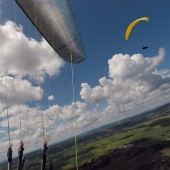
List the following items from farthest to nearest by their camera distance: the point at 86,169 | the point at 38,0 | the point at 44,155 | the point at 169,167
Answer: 1. the point at 86,169
2. the point at 169,167
3. the point at 38,0
4. the point at 44,155

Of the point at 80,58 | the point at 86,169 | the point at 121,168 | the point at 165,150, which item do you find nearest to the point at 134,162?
the point at 121,168

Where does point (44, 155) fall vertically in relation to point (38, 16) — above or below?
below

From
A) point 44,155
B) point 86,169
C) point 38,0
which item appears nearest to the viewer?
point 44,155

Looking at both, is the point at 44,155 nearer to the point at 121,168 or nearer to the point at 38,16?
the point at 38,16

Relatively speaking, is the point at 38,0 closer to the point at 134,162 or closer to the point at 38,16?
the point at 38,16

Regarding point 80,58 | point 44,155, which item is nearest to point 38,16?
point 80,58

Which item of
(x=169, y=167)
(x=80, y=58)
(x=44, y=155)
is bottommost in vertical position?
(x=169, y=167)

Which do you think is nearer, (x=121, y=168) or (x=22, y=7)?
(x=22, y=7)
